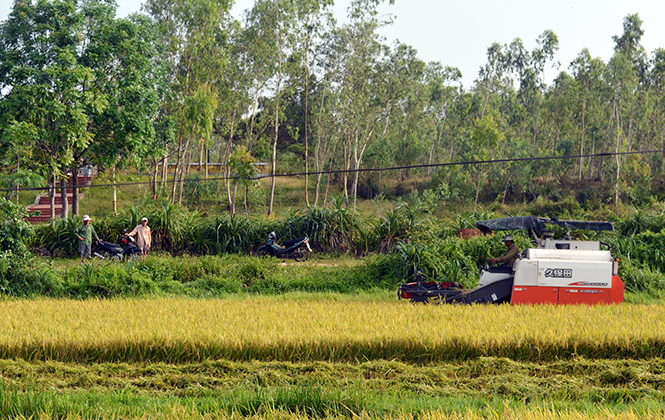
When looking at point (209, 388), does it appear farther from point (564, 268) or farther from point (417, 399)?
point (564, 268)

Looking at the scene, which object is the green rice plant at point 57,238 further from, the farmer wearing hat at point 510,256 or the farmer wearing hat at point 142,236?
the farmer wearing hat at point 510,256

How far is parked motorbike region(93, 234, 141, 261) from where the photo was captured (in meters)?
16.4

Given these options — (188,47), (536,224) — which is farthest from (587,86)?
(536,224)

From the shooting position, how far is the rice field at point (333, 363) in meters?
5.86

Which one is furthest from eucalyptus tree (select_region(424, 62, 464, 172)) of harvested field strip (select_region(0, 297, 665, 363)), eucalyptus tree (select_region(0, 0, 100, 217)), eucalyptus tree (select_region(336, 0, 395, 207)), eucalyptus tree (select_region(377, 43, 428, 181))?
harvested field strip (select_region(0, 297, 665, 363))

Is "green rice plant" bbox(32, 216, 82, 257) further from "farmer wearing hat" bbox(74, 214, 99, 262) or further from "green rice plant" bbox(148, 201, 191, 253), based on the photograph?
"green rice plant" bbox(148, 201, 191, 253)

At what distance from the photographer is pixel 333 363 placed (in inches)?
305

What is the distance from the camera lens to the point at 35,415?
568 cm

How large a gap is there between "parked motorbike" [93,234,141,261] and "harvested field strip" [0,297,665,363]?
6569 millimetres

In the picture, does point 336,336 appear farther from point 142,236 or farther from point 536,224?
point 142,236

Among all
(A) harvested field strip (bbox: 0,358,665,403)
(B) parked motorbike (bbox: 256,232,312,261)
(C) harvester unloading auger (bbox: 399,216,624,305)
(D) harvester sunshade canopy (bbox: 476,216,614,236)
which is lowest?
(A) harvested field strip (bbox: 0,358,665,403)

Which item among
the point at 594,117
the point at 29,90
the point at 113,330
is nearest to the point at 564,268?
the point at 113,330

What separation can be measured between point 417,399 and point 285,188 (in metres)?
38.4

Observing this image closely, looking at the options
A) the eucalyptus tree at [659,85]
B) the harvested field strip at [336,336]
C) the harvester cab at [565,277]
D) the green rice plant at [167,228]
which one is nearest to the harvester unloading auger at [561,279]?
the harvester cab at [565,277]
